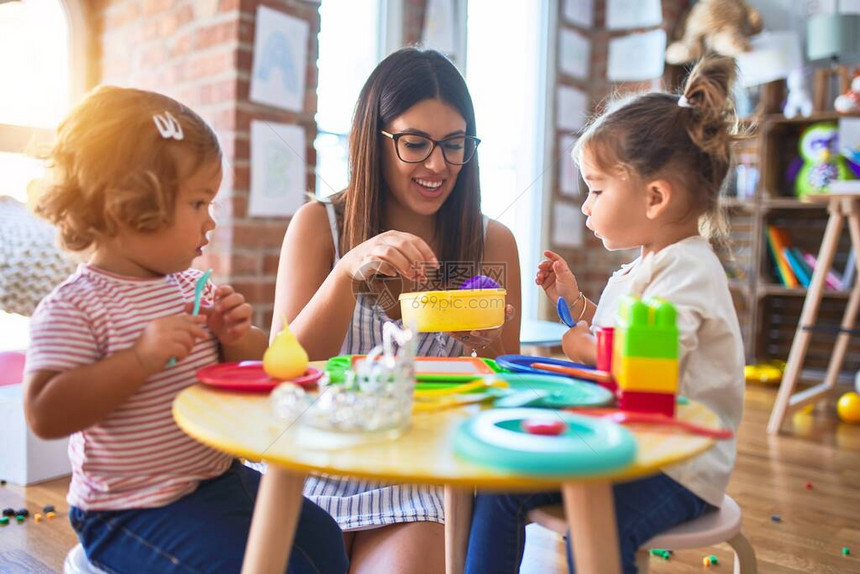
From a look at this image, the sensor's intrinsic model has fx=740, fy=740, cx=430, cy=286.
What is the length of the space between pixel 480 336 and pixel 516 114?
2997 mm

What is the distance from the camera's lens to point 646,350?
0.72m

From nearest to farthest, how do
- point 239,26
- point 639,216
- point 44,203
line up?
1. point 44,203
2. point 639,216
3. point 239,26

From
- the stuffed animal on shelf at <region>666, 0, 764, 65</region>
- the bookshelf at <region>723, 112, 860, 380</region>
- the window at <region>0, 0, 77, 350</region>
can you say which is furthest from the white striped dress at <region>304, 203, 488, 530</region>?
the stuffed animal on shelf at <region>666, 0, 764, 65</region>

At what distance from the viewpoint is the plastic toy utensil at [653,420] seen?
653 millimetres

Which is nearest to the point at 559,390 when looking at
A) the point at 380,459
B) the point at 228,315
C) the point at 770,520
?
the point at 380,459

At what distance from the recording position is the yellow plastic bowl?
0.95m

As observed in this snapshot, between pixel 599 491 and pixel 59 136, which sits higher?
pixel 59 136

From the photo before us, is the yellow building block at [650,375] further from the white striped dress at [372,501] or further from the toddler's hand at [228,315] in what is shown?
the white striped dress at [372,501]

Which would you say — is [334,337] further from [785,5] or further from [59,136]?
[785,5]

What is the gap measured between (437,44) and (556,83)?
1038 millimetres

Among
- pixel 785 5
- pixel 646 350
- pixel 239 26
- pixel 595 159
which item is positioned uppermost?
pixel 785 5

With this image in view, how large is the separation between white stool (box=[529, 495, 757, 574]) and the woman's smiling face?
64 centimetres

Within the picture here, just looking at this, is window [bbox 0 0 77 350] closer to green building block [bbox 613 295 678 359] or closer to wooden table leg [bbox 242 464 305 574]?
wooden table leg [bbox 242 464 305 574]

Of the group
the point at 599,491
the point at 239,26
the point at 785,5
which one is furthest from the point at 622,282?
the point at 785,5
